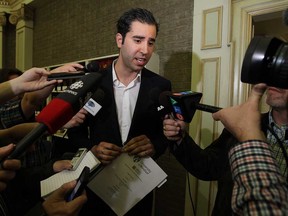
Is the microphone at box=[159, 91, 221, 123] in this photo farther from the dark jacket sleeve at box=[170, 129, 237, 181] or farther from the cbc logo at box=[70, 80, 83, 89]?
the cbc logo at box=[70, 80, 83, 89]

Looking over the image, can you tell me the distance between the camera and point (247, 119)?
1.89 feet

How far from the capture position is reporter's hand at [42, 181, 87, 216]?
2.10 ft

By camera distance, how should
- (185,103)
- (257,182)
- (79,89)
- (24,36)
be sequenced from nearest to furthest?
1. (257,182)
2. (79,89)
3. (185,103)
4. (24,36)

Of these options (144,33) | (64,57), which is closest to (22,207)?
(144,33)

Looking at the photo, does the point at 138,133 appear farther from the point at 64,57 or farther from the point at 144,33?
the point at 64,57

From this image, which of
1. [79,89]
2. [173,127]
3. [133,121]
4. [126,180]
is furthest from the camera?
[133,121]

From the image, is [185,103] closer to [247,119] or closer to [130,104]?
[247,119]

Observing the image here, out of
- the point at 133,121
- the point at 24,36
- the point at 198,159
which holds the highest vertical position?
the point at 24,36

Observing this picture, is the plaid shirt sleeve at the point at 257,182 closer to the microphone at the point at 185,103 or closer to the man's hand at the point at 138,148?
the microphone at the point at 185,103

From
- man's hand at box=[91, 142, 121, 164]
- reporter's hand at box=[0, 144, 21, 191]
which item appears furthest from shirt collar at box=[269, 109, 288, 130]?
reporter's hand at box=[0, 144, 21, 191]

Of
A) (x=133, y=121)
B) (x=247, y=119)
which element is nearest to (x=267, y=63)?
(x=247, y=119)

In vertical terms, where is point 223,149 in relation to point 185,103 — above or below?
below

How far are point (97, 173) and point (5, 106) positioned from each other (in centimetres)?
50

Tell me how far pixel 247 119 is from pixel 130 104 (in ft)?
2.74
